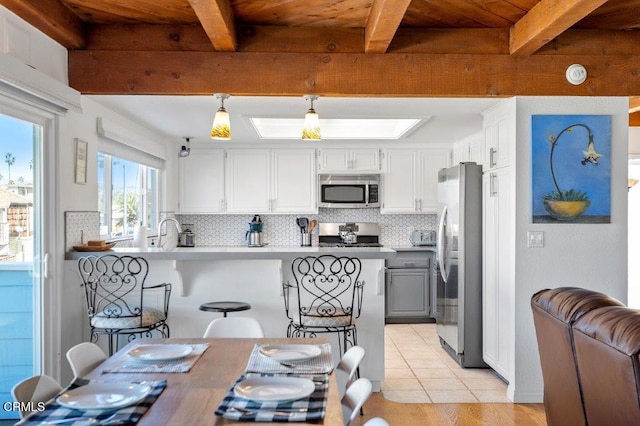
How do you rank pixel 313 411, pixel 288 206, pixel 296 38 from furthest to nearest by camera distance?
pixel 288 206 < pixel 296 38 < pixel 313 411

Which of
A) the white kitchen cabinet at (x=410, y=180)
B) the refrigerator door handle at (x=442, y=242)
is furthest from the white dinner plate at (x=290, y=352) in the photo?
the white kitchen cabinet at (x=410, y=180)

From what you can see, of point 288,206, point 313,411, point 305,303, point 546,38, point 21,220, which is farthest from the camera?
point 288,206

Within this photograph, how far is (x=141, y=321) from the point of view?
3.13 metres

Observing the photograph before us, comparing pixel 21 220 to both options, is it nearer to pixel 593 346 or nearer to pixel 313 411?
pixel 313 411

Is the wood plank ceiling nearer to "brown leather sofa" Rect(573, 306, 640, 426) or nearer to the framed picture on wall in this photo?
the framed picture on wall

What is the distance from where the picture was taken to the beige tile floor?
3.65 metres

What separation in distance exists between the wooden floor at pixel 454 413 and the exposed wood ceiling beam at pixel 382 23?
7.92 ft

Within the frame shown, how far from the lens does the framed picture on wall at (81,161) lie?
347 centimetres

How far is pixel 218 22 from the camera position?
2.86 metres

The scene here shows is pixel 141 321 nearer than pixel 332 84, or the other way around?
pixel 141 321

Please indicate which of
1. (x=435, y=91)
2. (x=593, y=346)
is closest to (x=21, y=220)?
(x=435, y=91)

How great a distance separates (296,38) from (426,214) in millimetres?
3601

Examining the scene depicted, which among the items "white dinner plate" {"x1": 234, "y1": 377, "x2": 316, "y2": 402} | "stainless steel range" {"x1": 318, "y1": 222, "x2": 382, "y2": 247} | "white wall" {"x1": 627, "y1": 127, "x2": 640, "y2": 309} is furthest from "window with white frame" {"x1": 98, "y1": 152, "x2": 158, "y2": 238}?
"white wall" {"x1": 627, "y1": 127, "x2": 640, "y2": 309}

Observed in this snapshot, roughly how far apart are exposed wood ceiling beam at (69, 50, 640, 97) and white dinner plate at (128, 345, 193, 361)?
1911 mm
